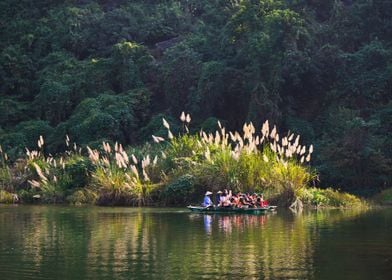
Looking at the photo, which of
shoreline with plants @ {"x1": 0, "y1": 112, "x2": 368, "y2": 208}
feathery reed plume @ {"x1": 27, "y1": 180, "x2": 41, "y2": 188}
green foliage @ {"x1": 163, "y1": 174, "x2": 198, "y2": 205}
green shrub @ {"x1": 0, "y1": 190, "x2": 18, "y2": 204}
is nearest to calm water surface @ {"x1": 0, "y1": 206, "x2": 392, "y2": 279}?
shoreline with plants @ {"x1": 0, "y1": 112, "x2": 368, "y2": 208}

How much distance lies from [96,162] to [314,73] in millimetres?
13590

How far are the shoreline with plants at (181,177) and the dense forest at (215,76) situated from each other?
3.71 metres

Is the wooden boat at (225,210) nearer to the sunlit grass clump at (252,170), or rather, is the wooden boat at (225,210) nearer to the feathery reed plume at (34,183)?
the sunlit grass clump at (252,170)

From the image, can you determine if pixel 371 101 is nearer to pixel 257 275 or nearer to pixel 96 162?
pixel 96 162

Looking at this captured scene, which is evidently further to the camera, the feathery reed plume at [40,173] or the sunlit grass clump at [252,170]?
the feathery reed plume at [40,173]

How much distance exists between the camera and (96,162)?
117 ft

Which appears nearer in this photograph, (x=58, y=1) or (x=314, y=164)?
(x=314, y=164)

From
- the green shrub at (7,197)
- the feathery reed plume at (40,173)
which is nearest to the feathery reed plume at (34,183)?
the feathery reed plume at (40,173)

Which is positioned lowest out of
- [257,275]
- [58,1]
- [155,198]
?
[257,275]

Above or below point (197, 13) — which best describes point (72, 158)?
below

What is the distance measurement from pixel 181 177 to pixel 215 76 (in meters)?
12.6

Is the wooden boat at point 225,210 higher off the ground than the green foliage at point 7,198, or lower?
lower

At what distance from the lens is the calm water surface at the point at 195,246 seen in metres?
15.9

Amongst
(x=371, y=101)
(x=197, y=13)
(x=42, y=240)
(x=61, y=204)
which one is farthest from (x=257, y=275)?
(x=197, y=13)
